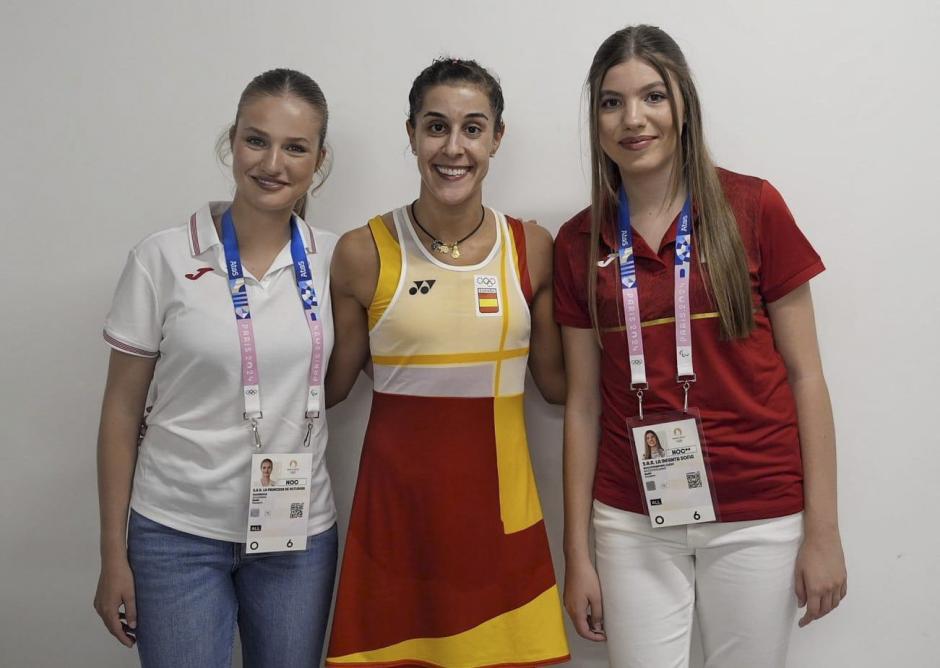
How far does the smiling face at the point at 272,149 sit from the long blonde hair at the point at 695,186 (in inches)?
25.6

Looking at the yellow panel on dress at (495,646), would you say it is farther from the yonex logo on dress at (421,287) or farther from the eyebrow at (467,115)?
the eyebrow at (467,115)

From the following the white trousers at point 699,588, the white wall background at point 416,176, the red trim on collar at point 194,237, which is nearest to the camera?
the white trousers at point 699,588

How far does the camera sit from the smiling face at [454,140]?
65.9 inches

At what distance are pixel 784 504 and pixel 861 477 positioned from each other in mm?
513

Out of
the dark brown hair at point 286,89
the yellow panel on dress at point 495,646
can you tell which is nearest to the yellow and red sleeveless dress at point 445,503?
the yellow panel on dress at point 495,646

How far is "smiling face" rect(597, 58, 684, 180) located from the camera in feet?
5.19

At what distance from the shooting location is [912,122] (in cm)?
185

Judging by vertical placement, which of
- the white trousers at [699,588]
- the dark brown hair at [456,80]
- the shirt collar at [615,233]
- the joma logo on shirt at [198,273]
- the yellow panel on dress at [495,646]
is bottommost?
the yellow panel on dress at [495,646]

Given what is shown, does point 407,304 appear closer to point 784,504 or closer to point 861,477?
point 784,504

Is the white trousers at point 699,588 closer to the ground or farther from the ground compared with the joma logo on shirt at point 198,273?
closer to the ground

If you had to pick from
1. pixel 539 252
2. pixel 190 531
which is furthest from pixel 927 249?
pixel 190 531

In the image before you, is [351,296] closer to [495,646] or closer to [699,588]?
[495,646]

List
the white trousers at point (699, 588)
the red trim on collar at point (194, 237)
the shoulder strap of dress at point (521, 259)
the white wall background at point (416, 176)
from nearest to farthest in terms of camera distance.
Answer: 1. the white trousers at point (699, 588)
2. the red trim on collar at point (194, 237)
3. the shoulder strap of dress at point (521, 259)
4. the white wall background at point (416, 176)

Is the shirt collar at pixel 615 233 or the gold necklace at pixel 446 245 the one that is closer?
the shirt collar at pixel 615 233
